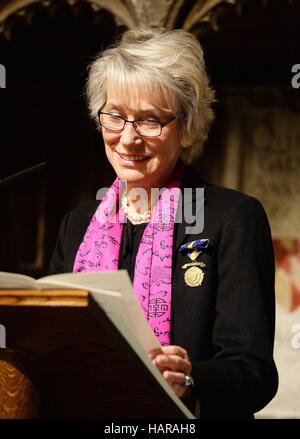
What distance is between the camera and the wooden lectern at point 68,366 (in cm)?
150

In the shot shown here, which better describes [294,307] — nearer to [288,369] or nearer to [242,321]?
[288,369]

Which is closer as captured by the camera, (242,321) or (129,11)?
(242,321)

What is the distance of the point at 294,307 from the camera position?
560cm

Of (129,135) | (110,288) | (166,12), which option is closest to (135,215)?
(129,135)

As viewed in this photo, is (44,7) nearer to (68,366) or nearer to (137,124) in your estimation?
(137,124)

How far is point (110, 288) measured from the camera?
1.52 metres

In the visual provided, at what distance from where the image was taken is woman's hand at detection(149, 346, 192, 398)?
1690mm

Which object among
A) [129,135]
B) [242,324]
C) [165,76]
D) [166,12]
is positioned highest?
[166,12]

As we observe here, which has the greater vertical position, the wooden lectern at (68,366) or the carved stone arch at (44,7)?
the carved stone arch at (44,7)

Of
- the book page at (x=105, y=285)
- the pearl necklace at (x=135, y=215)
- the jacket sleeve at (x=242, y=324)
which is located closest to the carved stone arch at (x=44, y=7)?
the pearl necklace at (x=135, y=215)

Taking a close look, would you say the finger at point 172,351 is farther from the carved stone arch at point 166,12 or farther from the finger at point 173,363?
the carved stone arch at point 166,12

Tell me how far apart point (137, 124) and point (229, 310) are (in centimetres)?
59

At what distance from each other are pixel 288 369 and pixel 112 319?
4.27 meters

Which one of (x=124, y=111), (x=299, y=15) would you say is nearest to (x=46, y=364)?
(x=124, y=111)
